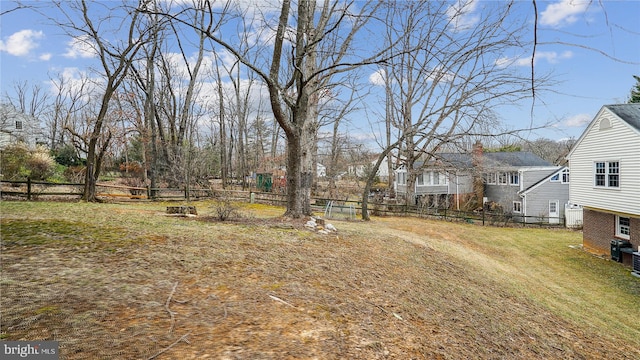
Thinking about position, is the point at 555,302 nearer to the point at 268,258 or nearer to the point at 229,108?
the point at 268,258

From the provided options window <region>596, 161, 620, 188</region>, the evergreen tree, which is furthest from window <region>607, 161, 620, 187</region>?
the evergreen tree

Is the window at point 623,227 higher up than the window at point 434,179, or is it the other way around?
the window at point 434,179

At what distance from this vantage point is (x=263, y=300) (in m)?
3.70

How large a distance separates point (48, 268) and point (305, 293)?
3.17 meters

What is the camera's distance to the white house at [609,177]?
12.3m

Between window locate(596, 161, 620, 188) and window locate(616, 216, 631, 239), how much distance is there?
65.7 inches

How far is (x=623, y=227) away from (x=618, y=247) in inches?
43.8

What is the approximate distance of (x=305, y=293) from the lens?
4.13m

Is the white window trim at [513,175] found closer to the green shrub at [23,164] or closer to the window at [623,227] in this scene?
the window at [623,227]

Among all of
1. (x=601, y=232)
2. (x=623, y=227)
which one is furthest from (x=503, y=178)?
(x=623, y=227)

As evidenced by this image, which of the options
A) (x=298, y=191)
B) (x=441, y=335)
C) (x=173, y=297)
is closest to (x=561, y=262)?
(x=298, y=191)

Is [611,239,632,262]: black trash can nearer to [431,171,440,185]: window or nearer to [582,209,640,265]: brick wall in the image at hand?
[582,209,640,265]: brick wall

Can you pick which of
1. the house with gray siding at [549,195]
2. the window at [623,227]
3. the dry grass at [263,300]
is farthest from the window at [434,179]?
the dry grass at [263,300]

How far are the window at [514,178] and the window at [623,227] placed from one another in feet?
45.4
